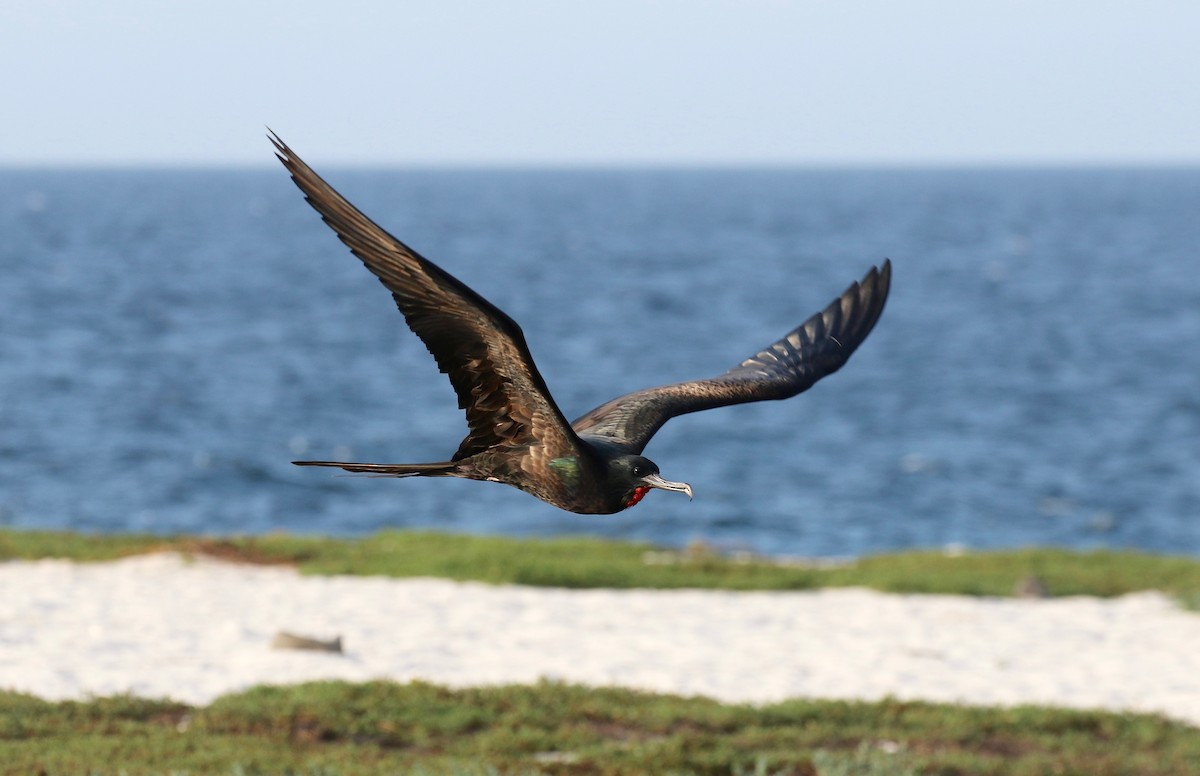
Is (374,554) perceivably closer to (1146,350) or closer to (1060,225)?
(1146,350)

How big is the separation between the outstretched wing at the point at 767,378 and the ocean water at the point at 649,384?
15.4 m

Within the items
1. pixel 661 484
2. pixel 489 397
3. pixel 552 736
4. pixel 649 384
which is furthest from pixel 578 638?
pixel 649 384

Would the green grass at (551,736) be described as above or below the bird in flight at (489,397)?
below

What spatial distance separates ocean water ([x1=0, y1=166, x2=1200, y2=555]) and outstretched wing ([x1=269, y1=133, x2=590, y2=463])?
722 inches

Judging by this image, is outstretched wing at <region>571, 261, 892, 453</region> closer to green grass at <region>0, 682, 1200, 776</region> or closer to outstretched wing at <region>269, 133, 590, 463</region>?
outstretched wing at <region>269, 133, 590, 463</region>

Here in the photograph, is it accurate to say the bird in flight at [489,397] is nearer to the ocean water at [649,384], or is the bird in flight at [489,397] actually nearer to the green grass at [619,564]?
the green grass at [619,564]

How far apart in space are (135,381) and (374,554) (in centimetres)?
2995

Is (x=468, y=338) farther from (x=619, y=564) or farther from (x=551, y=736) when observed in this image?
(x=619, y=564)

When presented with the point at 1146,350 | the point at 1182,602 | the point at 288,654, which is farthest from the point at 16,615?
the point at 1146,350

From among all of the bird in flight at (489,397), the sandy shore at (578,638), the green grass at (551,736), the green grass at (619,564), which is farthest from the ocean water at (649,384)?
the bird in flight at (489,397)

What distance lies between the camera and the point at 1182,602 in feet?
54.0

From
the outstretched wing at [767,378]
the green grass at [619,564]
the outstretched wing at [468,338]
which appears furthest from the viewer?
the green grass at [619,564]

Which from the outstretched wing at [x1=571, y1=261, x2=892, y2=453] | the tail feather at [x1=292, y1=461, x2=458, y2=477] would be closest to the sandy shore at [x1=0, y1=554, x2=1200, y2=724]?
the outstretched wing at [x1=571, y1=261, x2=892, y2=453]

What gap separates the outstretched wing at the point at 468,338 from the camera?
17.7 ft
